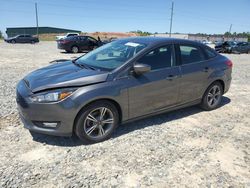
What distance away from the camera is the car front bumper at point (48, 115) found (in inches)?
135

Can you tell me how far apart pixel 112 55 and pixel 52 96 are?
156cm

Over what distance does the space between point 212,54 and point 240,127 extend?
1697 millimetres

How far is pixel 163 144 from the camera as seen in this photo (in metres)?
3.89

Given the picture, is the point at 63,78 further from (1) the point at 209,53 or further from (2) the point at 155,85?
(1) the point at 209,53

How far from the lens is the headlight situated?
3447mm

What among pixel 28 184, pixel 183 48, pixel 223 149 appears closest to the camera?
pixel 28 184

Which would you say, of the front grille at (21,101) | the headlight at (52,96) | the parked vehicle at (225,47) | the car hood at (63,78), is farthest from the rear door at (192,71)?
the parked vehicle at (225,47)

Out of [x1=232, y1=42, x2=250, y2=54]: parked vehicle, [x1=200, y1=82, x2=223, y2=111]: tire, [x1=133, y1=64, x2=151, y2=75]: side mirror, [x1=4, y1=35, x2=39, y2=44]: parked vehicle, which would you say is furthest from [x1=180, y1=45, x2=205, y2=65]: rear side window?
[x1=4, y1=35, x2=39, y2=44]: parked vehicle

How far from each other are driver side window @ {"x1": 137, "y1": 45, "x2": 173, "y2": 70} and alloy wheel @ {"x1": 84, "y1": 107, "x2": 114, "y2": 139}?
41.0 inches

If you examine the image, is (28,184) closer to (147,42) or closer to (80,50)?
(147,42)

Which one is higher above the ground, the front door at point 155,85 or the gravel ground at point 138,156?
the front door at point 155,85

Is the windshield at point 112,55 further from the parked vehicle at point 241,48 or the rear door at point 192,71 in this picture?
the parked vehicle at point 241,48

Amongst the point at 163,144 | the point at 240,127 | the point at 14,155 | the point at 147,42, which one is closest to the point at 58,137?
the point at 14,155

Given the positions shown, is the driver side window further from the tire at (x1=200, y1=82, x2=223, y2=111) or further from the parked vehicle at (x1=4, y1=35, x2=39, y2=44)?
the parked vehicle at (x1=4, y1=35, x2=39, y2=44)
